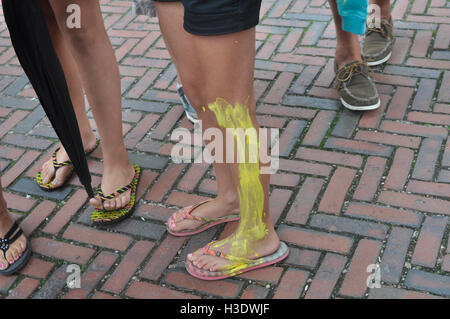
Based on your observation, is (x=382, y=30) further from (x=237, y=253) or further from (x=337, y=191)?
(x=237, y=253)

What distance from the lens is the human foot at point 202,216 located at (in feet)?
6.93

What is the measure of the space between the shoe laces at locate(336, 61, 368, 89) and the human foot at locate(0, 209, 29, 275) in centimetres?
170

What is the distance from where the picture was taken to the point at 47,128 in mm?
2807

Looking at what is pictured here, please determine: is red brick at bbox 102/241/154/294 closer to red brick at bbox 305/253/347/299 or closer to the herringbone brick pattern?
the herringbone brick pattern

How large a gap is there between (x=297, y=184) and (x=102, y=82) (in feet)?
3.07

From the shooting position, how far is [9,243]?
2.11 metres

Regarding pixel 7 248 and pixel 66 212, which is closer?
pixel 7 248

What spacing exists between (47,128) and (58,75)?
1.02 metres

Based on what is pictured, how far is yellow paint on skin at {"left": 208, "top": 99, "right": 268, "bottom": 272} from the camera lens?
1649 millimetres

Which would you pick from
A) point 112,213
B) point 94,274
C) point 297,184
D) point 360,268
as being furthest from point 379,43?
point 94,274

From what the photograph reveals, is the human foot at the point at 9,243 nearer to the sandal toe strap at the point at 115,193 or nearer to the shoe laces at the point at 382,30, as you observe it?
the sandal toe strap at the point at 115,193

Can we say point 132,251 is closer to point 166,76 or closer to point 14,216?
point 14,216

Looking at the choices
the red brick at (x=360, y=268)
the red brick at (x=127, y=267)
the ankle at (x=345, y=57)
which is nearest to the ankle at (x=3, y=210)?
the red brick at (x=127, y=267)

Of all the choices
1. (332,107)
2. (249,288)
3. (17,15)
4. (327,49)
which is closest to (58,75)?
(17,15)
